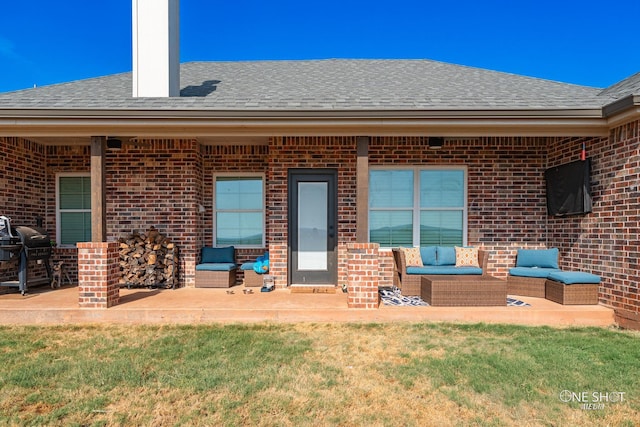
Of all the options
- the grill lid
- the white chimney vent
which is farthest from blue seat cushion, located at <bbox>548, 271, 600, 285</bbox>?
the grill lid

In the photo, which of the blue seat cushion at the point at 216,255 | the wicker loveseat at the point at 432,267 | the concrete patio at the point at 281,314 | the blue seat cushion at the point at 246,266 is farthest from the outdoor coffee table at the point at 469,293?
the blue seat cushion at the point at 216,255

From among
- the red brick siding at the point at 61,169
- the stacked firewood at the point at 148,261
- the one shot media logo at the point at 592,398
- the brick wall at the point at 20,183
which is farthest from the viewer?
the red brick siding at the point at 61,169

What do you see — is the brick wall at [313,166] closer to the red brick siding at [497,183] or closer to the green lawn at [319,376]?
the red brick siding at [497,183]

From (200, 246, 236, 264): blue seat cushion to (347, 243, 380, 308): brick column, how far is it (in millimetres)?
2945

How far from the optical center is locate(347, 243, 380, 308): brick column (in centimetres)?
513

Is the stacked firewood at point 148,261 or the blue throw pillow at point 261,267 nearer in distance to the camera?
the stacked firewood at point 148,261

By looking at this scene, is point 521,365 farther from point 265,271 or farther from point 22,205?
point 22,205

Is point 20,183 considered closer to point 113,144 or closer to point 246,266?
point 113,144

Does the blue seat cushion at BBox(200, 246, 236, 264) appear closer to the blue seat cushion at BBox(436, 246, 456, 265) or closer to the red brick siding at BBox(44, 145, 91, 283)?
the red brick siding at BBox(44, 145, 91, 283)

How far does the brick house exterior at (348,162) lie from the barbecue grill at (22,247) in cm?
47

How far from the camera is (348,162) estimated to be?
6805mm

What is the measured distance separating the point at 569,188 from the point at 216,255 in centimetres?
635

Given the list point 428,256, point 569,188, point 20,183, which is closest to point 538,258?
point 569,188

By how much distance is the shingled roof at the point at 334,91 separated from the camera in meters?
5.34
